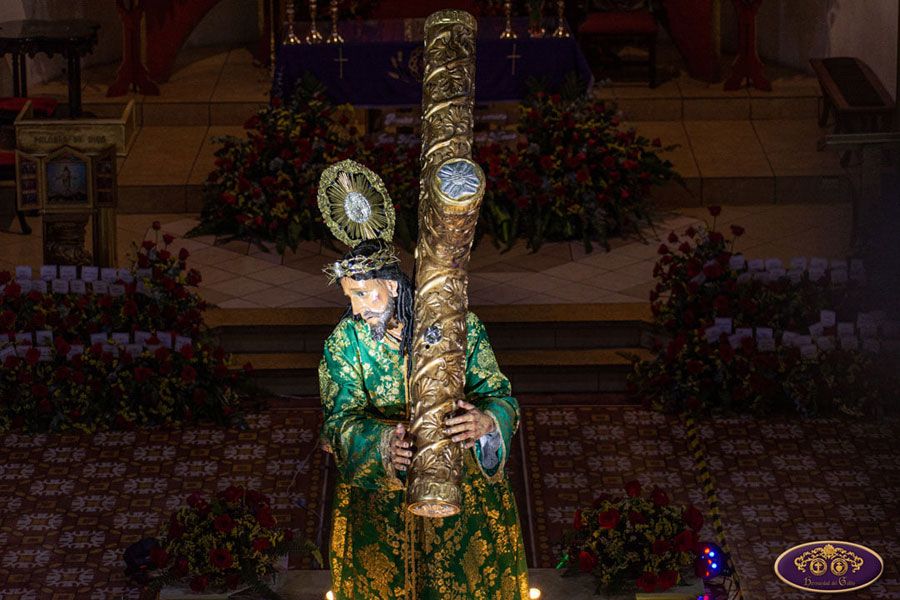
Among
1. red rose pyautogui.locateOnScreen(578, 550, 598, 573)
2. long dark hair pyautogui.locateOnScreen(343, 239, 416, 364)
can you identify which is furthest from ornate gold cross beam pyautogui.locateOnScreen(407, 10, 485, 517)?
red rose pyautogui.locateOnScreen(578, 550, 598, 573)

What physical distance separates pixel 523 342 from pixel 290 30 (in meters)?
3.79

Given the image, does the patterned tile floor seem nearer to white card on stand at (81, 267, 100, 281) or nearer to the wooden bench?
white card on stand at (81, 267, 100, 281)

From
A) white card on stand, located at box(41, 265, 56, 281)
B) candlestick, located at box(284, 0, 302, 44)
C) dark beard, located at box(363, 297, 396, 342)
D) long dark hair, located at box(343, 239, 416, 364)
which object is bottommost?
white card on stand, located at box(41, 265, 56, 281)

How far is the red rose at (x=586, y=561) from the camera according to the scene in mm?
7418

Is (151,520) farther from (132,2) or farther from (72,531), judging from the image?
(132,2)

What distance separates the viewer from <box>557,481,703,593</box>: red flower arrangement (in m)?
7.43

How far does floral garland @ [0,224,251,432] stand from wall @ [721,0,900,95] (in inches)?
253

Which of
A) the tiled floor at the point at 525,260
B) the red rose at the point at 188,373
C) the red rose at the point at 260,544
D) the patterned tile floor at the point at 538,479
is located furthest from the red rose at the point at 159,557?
the tiled floor at the point at 525,260

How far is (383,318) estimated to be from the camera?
212 inches

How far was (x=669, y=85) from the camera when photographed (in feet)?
49.0

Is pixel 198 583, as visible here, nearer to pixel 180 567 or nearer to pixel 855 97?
pixel 180 567

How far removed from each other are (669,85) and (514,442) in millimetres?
6100

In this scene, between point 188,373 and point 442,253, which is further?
point 188,373

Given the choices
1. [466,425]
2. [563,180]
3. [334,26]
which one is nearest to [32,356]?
[563,180]
